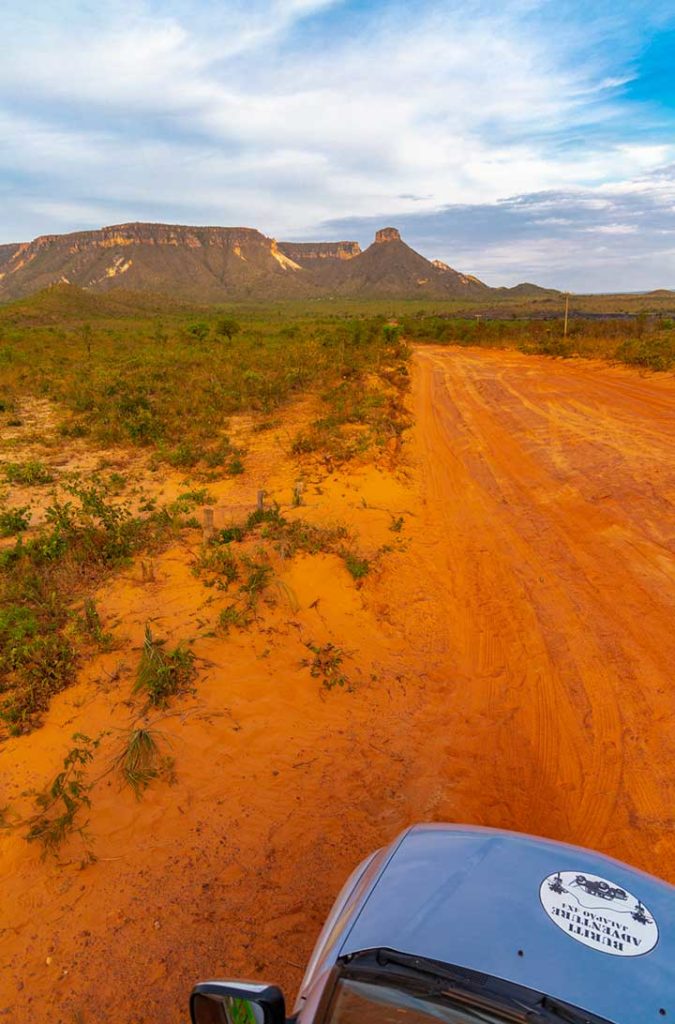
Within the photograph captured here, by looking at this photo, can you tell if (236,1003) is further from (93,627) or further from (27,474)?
(27,474)

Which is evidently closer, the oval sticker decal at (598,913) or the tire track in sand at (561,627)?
the oval sticker decal at (598,913)

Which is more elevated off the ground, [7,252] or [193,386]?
[7,252]

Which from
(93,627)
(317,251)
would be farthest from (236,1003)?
(317,251)

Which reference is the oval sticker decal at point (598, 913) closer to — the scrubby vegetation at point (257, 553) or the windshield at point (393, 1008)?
the windshield at point (393, 1008)

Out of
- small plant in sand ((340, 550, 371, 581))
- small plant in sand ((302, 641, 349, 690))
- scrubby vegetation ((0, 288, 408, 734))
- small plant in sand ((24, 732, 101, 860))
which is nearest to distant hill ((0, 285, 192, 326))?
scrubby vegetation ((0, 288, 408, 734))

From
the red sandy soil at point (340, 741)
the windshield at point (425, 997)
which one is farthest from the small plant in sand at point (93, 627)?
the windshield at point (425, 997)

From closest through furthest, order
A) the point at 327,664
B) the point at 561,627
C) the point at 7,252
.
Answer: the point at 327,664 < the point at 561,627 < the point at 7,252
